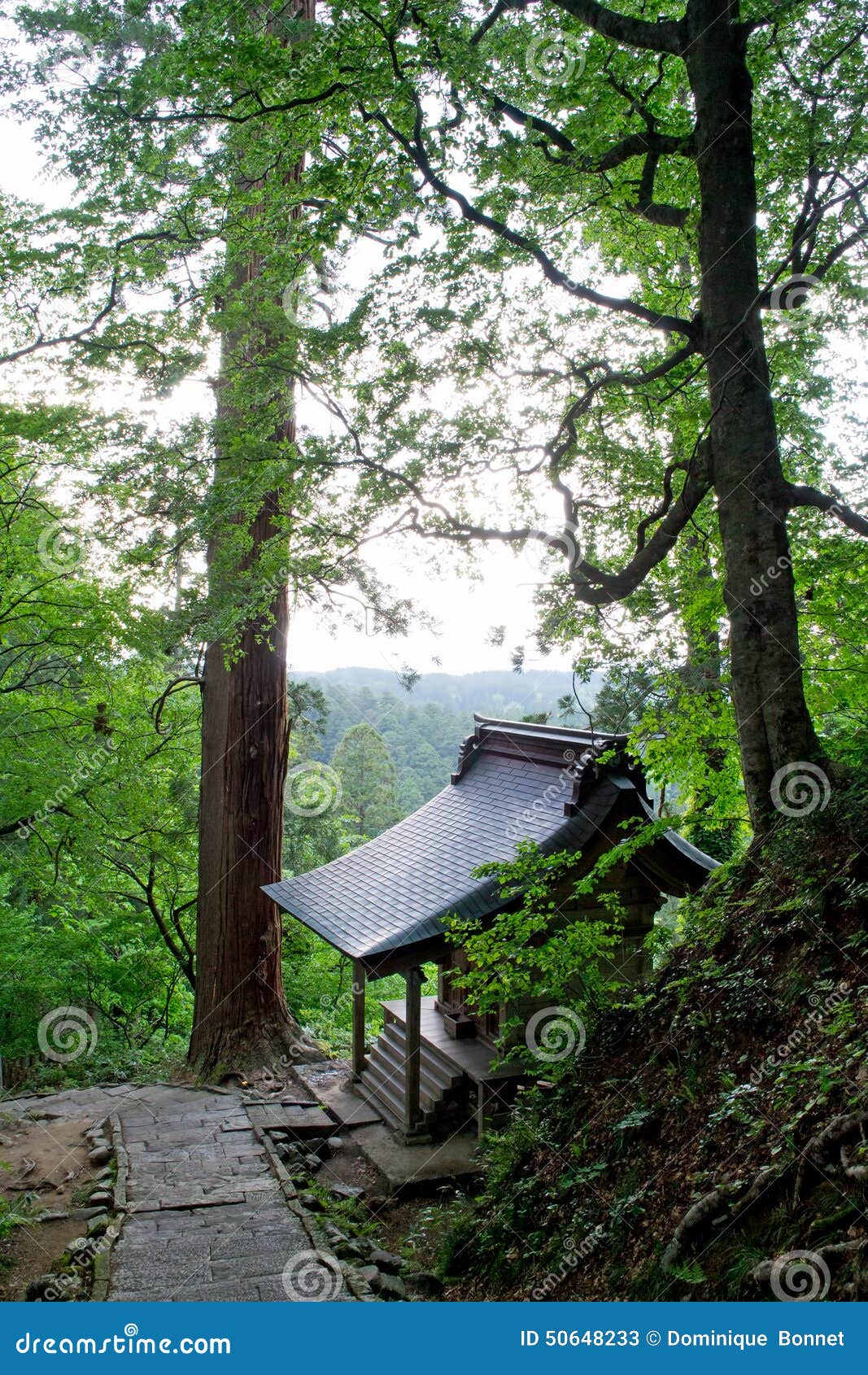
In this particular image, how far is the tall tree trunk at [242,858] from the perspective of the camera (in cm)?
1151

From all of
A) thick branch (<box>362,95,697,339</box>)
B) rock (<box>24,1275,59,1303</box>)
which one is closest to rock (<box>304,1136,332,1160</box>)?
rock (<box>24,1275,59,1303</box>)

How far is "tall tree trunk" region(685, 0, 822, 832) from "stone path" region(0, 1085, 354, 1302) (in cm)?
435

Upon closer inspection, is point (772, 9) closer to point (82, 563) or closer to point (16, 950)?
point (82, 563)

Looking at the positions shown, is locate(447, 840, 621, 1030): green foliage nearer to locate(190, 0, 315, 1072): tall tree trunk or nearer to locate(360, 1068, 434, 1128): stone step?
locate(360, 1068, 434, 1128): stone step

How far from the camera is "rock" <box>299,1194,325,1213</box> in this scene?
7.42 metres

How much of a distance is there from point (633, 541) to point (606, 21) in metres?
4.13

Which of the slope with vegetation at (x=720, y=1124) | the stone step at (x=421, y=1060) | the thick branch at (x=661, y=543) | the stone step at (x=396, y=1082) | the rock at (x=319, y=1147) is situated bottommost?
the rock at (x=319, y=1147)

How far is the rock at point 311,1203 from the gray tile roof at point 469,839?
212 cm

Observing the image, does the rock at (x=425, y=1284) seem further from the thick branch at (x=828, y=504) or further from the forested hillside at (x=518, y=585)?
the thick branch at (x=828, y=504)

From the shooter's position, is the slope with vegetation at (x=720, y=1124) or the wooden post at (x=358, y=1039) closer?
the slope with vegetation at (x=720, y=1124)

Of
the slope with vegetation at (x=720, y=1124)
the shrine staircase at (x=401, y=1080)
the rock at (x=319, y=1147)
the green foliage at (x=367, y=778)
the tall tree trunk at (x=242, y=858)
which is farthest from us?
the green foliage at (x=367, y=778)

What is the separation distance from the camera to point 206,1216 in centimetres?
672

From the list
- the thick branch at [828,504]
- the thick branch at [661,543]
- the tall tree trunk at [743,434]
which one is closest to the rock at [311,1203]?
the tall tree trunk at [743,434]

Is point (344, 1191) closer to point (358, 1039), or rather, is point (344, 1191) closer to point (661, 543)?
point (358, 1039)
